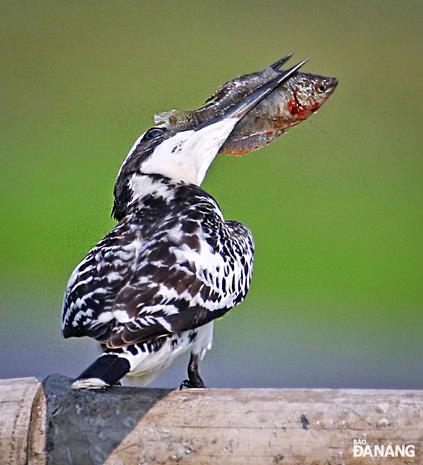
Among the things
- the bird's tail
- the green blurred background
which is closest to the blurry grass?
the green blurred background

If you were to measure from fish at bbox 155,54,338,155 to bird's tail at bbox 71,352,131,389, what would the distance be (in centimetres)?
121

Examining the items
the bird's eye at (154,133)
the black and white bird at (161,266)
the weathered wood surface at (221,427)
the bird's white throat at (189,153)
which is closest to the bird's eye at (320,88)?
the black and white bird at (161,266)

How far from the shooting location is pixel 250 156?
6621 mm

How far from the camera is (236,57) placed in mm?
7184

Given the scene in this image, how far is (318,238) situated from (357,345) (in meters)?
0.76

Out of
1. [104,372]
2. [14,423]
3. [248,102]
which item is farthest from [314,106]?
[14,423]

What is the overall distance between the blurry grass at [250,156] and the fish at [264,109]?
164 centimetres

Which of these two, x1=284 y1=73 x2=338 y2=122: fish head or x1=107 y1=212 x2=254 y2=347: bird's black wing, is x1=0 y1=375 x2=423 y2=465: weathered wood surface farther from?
x1=284 y1=73 x2=338 y2=122: fish head

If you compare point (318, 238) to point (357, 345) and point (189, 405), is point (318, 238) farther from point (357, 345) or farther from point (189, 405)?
point (189, 405)

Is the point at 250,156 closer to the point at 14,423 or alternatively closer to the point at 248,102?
the point at 248,102

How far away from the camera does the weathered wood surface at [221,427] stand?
2.68 meters

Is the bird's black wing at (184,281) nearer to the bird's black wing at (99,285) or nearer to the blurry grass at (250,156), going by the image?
the bird's black wing at (99,285)

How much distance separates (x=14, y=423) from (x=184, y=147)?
1263 mm

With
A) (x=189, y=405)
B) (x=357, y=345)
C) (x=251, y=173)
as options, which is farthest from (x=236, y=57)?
(x=189, y=405)
